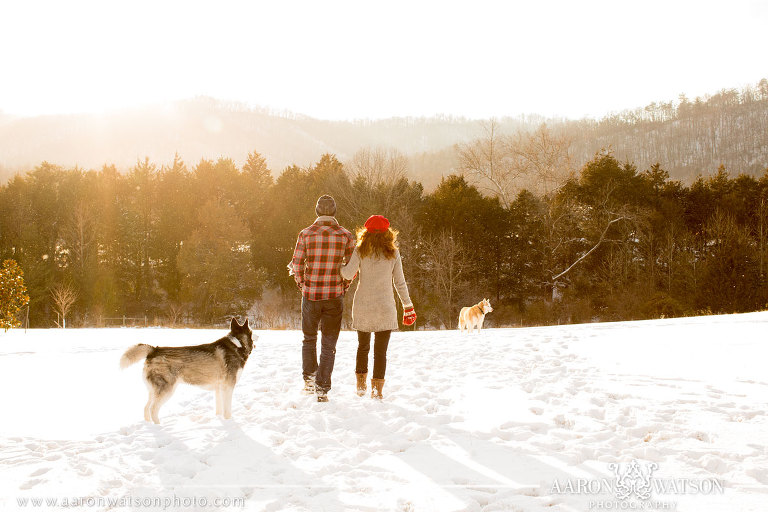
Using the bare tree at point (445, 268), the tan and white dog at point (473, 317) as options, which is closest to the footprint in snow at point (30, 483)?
the tan and white dog at point (473, 317)

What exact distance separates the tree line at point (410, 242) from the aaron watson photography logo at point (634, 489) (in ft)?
90.8

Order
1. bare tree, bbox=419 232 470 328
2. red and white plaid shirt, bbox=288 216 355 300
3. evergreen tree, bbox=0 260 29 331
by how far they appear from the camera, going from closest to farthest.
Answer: red and white plaid shirt, bbox=288 216 355 300, evergreen tree, bbox=0 260 29 331, bare tree, bbox=419 232 470 328

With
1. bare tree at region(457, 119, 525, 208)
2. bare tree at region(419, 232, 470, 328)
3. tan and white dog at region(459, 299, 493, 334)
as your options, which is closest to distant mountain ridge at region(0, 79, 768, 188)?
bare tree at region(457, 119, 525, 208)

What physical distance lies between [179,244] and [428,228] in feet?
68.2

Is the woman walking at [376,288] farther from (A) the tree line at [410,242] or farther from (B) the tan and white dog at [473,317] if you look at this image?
(A) the tree line at [410,242]

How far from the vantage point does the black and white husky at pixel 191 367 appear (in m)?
5.20

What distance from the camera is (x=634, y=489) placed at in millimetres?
3480

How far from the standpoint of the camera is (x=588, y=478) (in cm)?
369

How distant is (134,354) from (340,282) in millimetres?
2461

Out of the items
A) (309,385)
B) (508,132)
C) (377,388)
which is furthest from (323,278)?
(508,132)

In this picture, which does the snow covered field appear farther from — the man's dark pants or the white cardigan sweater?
the white cardigan sweater

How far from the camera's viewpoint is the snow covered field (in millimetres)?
3508

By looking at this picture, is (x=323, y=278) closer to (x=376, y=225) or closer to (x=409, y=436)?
(x=376, y=225)

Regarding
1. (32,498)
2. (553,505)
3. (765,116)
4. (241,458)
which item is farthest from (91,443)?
(765,116)
